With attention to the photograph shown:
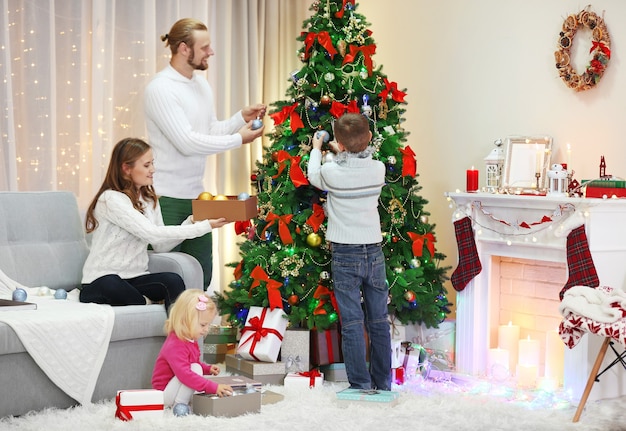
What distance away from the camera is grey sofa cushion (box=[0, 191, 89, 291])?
4.11 meters

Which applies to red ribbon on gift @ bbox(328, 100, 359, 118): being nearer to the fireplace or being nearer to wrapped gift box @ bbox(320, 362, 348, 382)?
the fireplace

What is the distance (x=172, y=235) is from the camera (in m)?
4.07

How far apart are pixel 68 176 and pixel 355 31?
72.2 inches

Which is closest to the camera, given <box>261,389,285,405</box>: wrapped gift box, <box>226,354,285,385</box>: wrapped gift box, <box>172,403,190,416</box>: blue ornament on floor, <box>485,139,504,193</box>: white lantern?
<box>172,403,190,416</box>: blue ornament on floor

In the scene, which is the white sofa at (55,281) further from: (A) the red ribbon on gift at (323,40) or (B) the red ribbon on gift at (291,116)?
(A) the red ribbon on gift at (323,40)

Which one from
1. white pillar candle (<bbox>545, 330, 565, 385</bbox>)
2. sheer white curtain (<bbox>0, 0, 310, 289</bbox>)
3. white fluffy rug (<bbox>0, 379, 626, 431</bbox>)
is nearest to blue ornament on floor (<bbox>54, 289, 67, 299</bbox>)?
A: white fluffy rug (<bbox>0, 379, 626, 431</bbox>)

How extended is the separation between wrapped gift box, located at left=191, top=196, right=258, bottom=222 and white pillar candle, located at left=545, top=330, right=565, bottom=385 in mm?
1585

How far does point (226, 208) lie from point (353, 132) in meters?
0.70

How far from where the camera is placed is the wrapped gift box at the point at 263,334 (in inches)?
165

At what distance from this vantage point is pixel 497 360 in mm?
4453

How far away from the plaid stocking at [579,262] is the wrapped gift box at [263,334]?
4.44ft

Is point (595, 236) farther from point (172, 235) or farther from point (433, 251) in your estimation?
point (172, 235)

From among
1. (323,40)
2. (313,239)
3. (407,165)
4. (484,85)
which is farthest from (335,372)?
(484,85)

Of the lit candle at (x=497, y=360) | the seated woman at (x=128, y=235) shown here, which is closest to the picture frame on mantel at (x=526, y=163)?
the lit candle at (x=497, y=360)
